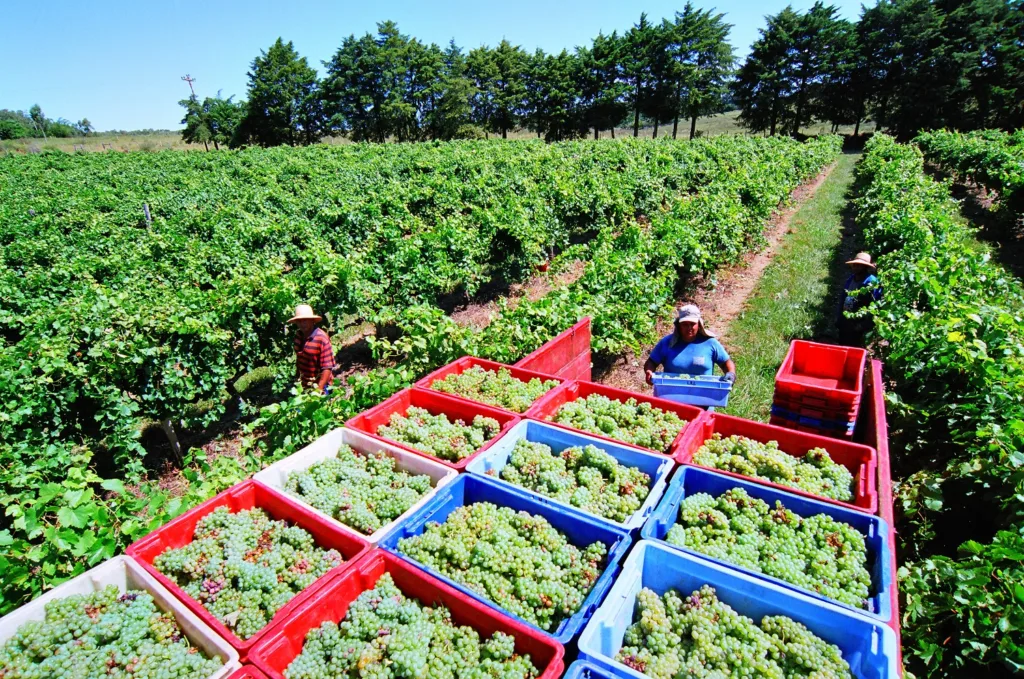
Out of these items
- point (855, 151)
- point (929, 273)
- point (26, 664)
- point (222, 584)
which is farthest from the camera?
point (855, 151)

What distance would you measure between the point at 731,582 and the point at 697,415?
1.40 m

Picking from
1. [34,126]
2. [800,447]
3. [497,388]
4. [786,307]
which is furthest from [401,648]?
[34,126]

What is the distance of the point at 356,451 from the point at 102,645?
1.54 metres

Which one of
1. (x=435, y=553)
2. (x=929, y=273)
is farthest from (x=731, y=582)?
(x=929, y=273)

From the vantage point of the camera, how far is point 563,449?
3244 millimetres

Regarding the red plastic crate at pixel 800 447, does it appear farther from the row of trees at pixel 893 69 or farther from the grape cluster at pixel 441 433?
the row of trees at pixel 893 69

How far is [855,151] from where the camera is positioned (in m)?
40.2

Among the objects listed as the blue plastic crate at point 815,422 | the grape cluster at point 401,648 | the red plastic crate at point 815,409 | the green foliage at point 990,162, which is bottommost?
the blue plastic crate at point 815,422

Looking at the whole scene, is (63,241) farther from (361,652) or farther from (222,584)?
(361,652)

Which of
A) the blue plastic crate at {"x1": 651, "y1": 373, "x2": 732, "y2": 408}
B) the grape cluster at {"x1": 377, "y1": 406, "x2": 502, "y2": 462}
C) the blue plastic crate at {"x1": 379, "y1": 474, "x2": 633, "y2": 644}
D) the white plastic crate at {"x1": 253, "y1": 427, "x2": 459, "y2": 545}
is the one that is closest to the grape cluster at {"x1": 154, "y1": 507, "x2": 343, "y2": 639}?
the white plastic crate at {"x1": 253, "y1": 427, "x2": 459, "y2": 545}

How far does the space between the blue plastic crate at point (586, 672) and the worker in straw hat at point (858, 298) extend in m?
5.83

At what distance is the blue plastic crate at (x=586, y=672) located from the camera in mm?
1752

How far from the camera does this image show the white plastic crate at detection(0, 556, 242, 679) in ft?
6.20

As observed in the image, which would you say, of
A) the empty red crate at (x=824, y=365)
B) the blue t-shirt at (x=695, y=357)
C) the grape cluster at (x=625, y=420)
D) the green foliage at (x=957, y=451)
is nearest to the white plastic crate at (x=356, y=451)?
the grape cluster at (x=625, y=420)
